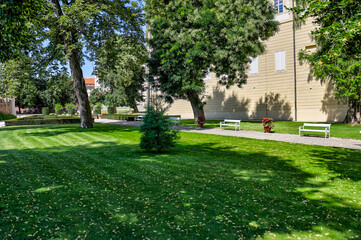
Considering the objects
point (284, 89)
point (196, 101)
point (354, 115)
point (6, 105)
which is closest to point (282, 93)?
point (284, 89)

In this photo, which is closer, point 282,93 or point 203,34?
point 203,34

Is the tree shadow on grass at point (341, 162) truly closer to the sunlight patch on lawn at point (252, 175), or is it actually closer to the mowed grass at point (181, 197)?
the mowed grass at point (181, 197)

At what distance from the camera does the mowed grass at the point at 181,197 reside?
3.81 meters

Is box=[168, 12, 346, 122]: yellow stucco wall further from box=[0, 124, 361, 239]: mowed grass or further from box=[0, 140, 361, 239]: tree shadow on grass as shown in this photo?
box=[0, 140, 361, 239]: tree shadow on grass

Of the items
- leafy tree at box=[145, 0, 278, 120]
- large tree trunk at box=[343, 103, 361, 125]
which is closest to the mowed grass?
leafy tree at box=[145, 0, 278, 120]

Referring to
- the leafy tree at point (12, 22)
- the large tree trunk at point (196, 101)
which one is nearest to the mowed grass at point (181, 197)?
the leafy tree at point (12, 22)

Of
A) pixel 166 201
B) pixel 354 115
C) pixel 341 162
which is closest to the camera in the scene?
pixel 166 201

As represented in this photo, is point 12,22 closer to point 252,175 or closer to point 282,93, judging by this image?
point 252,175

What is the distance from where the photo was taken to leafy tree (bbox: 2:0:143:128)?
51.9ft

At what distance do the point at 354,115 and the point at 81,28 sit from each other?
73.9ft

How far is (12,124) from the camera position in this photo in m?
25.9

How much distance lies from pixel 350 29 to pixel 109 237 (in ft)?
23.0

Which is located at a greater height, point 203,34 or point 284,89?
point 203,34

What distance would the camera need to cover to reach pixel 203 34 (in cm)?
1997
